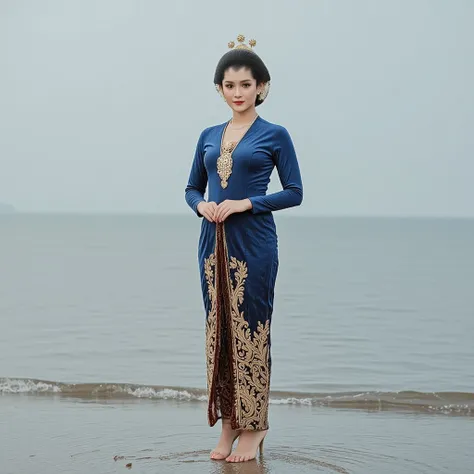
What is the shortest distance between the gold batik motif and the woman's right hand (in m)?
0.16

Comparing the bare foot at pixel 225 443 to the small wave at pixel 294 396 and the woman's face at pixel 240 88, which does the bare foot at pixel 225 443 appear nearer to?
the woman's face at pixel 240 88

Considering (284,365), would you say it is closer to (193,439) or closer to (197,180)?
(193,439)

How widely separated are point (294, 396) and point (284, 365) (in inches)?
69.7

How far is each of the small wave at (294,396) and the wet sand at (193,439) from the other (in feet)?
0.64

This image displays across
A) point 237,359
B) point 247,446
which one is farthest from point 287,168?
point 247,446

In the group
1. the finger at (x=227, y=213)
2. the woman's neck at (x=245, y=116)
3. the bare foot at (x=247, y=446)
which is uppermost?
the woman's neck at (x=245, y=116)

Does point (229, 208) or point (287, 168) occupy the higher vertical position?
point (287, 168)

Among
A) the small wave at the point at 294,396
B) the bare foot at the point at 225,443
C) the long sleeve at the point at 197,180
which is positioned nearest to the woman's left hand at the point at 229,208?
the long sleeve at the point at 197,180

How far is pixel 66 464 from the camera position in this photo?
4941mm

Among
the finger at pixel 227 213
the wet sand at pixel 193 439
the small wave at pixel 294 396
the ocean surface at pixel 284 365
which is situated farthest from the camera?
the small wave at pixel 294 396

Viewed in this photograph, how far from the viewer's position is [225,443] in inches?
197

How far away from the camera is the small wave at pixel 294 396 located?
700 centimetres

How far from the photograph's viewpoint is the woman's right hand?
475 cm

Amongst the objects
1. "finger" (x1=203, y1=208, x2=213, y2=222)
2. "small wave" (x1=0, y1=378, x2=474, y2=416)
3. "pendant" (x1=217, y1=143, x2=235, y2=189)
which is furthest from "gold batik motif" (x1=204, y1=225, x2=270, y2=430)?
"small wave" (x1=0, y1=378, x2=474, y2=416)
